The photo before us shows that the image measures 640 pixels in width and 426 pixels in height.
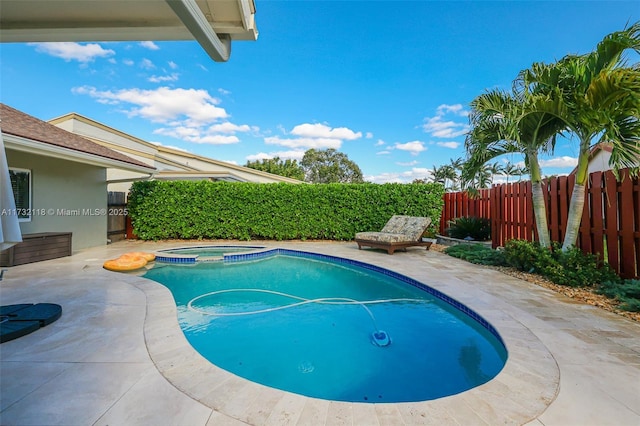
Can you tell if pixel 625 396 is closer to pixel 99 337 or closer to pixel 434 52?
pixel 99 337

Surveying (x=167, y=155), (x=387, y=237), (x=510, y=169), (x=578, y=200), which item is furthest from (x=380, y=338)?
(x=510, y=169)

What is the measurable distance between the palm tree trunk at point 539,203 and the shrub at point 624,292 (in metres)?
1.63

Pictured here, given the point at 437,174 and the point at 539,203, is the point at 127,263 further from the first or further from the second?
the point at 437,174

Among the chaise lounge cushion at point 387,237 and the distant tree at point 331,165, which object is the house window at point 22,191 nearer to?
the chaise lounge cushion at point 387,237

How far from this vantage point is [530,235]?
8422mm

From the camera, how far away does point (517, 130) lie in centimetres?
636

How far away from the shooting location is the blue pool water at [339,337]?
3242 millimetres

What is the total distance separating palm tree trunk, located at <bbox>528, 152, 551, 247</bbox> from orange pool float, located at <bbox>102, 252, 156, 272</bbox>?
1018 cm

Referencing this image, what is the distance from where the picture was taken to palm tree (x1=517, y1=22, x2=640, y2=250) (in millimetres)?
4902

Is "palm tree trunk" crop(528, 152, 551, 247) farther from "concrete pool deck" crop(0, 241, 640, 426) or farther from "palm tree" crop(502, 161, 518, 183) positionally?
"palm tree" crop(502, 161, 518, 183)

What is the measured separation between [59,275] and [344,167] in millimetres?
40226

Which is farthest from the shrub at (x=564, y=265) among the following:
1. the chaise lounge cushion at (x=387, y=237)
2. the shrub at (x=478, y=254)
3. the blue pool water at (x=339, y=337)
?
the chaise lounge cushion at (x=387, y=237)

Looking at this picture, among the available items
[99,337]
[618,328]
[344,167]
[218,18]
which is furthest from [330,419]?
[344,167]

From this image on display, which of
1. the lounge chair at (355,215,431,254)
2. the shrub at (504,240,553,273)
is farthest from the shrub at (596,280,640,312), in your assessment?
the lounge chair at (355,215,431,254)
